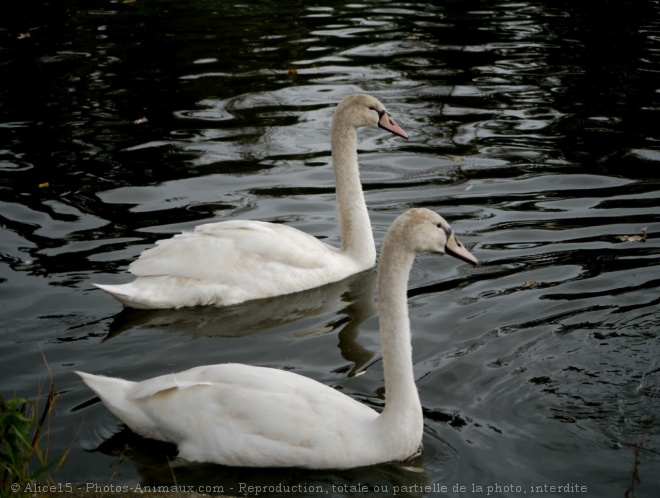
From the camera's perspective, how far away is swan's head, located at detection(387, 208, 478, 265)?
240 inches

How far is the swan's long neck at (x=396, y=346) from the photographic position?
591 centimetres

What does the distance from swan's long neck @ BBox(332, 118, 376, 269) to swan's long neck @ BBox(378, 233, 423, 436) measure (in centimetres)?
301

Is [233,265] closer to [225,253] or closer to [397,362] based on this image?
[225,253]

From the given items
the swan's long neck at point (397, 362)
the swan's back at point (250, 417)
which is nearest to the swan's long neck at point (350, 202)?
the swan's long neck at point (397, 362)

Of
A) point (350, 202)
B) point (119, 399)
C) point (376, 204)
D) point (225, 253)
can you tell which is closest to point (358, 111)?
point (350, 202)

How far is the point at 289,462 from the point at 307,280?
3.05 m

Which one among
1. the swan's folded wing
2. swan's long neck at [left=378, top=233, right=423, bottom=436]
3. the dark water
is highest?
swan's long neck at [left=378, top=233, right=423, bottom=436]

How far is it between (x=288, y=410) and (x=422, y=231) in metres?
1.25

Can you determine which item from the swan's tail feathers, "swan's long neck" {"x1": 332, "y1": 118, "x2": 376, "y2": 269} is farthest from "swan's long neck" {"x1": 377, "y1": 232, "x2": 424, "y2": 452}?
"swan's long neck" {"x1": 332, "y1": 118, "x2": 376, "y2": 269}

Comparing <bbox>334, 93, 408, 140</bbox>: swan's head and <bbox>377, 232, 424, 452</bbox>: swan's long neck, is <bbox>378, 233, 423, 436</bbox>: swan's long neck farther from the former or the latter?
<bbox>334, 93, 408, 140</bbox>: swan's head

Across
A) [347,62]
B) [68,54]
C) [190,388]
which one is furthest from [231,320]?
[68,54]

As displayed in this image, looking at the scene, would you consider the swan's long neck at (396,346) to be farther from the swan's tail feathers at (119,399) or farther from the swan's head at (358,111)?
the swan's head at (358,111)

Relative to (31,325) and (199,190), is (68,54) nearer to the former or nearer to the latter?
(199,190)

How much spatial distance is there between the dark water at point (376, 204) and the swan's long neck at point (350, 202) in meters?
0.30
